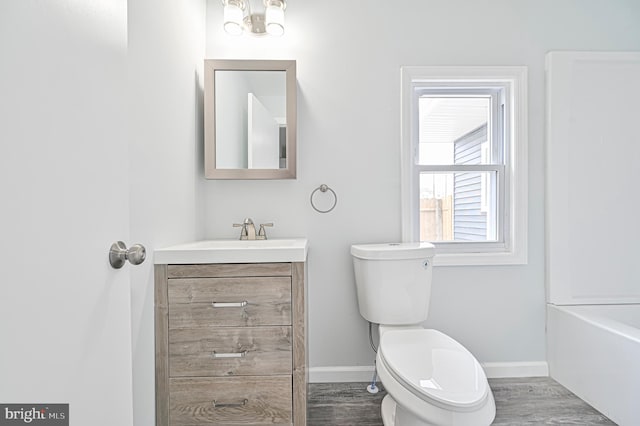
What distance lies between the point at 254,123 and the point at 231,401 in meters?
1.30

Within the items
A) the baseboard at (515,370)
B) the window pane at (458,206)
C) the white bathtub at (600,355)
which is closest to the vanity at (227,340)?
the window pane at (458,206)

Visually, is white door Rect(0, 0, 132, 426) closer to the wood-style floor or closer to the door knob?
the door knob

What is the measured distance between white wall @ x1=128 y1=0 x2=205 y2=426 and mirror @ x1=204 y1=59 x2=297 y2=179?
0.42 feet

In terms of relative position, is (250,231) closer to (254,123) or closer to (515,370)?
(254,123)

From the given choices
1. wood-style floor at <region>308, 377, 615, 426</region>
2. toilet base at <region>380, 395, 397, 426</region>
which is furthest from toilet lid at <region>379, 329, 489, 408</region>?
wood-style floor at <region>308, 377, 615, 426</region>

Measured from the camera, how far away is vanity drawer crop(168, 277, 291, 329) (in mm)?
1249

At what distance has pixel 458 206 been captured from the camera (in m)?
2.04

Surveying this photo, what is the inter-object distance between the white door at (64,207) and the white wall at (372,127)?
1.17m

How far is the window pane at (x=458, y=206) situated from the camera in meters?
2.01

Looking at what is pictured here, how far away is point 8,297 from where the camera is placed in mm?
485

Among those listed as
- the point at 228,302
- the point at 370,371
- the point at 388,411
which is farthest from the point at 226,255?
the point at 370,371

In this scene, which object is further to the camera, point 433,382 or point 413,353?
point 413,353

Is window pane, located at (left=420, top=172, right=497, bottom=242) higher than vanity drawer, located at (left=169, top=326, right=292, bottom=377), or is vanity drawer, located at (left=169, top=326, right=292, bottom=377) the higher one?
window pane, located at (left=420, top=172, right=497, bottom=242)

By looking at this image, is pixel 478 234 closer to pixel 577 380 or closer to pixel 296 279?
pixel 577 380
